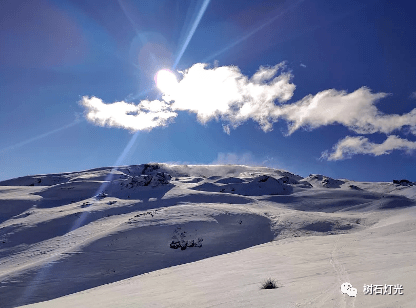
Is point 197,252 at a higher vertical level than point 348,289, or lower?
higher

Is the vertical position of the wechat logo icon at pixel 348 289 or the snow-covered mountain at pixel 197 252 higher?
the snow-covered mountain at pixel 197 252

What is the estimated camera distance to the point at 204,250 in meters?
17.7

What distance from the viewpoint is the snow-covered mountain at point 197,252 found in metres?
7.06

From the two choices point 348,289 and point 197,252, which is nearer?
point 348,289

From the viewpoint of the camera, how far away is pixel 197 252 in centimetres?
1741

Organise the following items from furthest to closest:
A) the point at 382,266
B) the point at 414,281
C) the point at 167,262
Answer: the point at 167,262 → the point at 382,266 → the point at 414,281

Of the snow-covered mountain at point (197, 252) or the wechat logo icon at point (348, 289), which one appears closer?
the wechat logo icon at point (348, 289)

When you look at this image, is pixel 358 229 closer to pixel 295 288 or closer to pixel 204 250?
pixel 204 250

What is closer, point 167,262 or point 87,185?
point 167,262

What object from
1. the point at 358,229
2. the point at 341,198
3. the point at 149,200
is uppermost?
the point at 149,200

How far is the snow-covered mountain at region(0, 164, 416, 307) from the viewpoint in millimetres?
7062

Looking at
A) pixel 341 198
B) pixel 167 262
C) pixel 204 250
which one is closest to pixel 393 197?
pixel 341 198

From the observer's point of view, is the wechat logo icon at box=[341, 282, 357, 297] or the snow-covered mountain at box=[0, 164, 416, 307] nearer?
the wechat logo icon at box=[341, 282, 357, 297]

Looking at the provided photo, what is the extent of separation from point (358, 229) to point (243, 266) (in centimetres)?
1513
